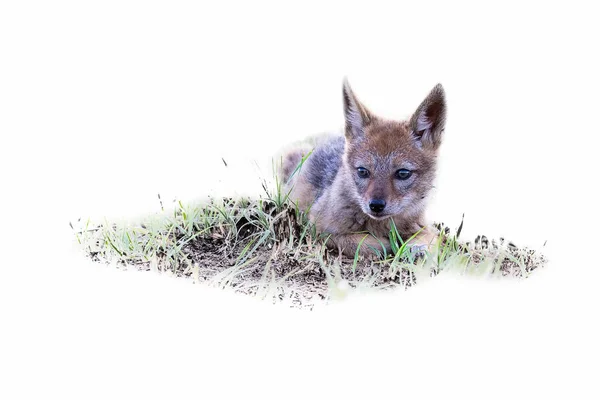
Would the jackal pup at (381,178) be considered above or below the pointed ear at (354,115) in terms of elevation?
below

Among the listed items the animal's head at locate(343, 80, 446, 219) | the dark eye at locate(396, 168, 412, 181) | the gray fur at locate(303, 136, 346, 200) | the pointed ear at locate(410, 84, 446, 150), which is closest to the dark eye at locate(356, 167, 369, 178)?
the animal's head at locate(343, 80, 446, 219)

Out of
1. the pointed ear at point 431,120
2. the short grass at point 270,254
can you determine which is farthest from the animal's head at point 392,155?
the short grass at point 270,254

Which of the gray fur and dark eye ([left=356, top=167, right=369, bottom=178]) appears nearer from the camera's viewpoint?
dark eye ([left=356, top=167, right=369, bottom=178])

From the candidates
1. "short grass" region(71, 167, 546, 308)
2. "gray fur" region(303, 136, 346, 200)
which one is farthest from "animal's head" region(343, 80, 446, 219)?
"gray fur" region(303, 136, 346, 200)

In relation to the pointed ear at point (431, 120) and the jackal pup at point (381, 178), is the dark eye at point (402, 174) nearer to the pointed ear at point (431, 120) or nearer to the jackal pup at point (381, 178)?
the jackal pup at point (381, 178)

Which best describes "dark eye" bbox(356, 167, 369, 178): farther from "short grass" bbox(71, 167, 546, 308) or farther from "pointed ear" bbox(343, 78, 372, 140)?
"short grass" bbox(71, 167, 546, 308)

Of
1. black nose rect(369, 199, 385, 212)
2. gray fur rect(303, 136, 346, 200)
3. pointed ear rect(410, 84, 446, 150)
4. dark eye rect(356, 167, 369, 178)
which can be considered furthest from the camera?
gray fur rect(303, 136, 346, 200)

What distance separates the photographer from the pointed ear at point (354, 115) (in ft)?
16.5

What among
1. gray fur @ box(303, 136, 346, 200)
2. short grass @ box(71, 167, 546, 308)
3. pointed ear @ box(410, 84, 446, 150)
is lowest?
short grass @ box(71, 167, 546, 308)

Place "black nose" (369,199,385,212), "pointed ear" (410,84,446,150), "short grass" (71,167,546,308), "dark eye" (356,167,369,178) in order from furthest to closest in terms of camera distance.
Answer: "dark eye" (356,167,369,178)
"pointed ear" (410,84,446,150)
"black nose" (369,199,385,212)
"short grass" (71,167,546,308)

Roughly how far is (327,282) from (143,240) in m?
1.65

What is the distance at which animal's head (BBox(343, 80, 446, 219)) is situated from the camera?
4.83 meters

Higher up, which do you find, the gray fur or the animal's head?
the animal's head

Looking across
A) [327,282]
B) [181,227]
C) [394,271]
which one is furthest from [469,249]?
[181,227]
